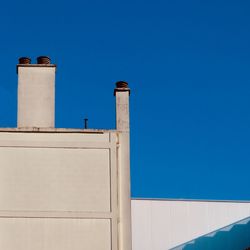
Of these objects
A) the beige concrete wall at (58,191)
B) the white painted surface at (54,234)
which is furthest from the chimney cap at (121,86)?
the white painted surface at (54,234)

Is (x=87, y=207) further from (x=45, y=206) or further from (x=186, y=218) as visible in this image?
(x=186, y=218)

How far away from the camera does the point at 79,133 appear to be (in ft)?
74.7

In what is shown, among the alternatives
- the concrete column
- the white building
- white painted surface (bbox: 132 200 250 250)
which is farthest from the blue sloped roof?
the white building

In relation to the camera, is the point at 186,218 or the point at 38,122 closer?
the point at 38,122

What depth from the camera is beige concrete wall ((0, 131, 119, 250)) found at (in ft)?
71.3

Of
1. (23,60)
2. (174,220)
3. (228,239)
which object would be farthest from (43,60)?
(228,239)

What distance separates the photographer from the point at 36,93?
23375 mm

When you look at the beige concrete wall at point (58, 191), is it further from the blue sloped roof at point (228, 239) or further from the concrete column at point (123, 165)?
the blue sloped roof at point (228, 239)

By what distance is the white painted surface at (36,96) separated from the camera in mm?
23078

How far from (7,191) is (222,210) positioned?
18.1 m

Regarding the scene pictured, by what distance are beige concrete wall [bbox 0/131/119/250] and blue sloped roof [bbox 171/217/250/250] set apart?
15.9m

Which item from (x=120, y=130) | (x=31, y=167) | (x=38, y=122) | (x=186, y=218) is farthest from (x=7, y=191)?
(x=186, y=218)

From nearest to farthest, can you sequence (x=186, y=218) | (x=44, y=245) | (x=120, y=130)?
1. (x=44, y=245)
2. (x=120, y=130)
3. (x=186, y=218)

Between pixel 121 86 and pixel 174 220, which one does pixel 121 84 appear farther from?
pixel 174 220
